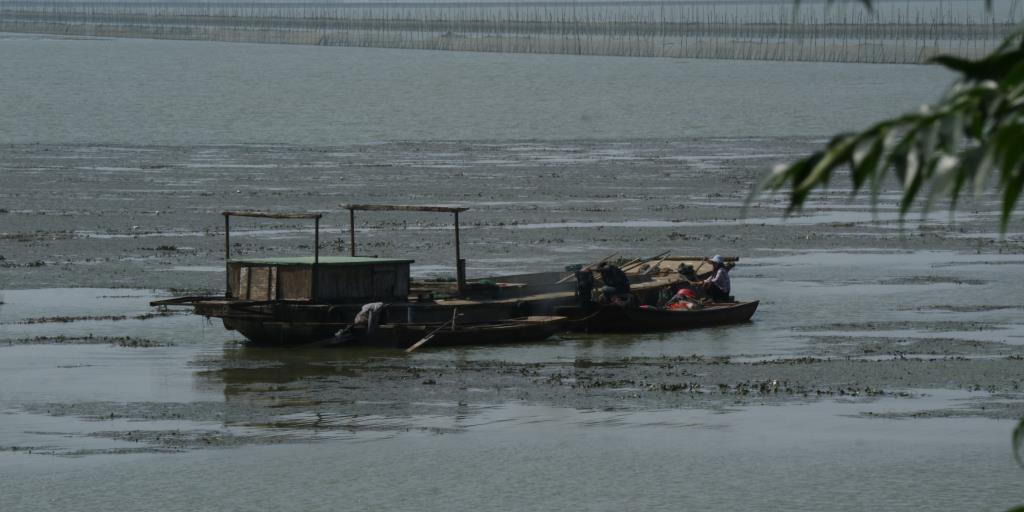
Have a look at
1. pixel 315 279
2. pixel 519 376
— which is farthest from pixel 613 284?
pixel 519 376

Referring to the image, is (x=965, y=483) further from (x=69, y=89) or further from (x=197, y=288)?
(x=69, y=89)

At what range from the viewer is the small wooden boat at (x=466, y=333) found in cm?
2734

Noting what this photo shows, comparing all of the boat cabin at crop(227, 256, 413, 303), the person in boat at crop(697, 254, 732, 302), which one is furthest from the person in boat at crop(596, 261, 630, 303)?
the boat cabin at crop(227, 256, 413, 303)

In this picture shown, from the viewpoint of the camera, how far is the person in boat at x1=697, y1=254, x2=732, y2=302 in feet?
103

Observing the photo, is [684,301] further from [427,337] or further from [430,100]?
[430,100]

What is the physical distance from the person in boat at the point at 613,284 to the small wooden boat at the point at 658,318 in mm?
348

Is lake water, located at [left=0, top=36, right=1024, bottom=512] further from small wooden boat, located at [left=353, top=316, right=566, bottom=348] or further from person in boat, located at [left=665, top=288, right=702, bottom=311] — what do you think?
person in boat, located at [left=665, top=288, right=702, bottom=311]

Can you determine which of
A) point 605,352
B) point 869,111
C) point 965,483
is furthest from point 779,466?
point 869,111

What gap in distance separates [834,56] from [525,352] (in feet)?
541

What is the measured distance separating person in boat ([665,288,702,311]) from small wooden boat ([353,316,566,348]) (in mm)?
2710

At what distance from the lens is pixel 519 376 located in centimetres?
2459

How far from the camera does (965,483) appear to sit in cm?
1739

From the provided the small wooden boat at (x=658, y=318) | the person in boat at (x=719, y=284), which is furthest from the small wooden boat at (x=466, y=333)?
the person in boat at (x=719, y=284)

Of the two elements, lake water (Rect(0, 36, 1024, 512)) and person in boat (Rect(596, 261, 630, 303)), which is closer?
lake water (Rect(0, 36, 1024, 512))
